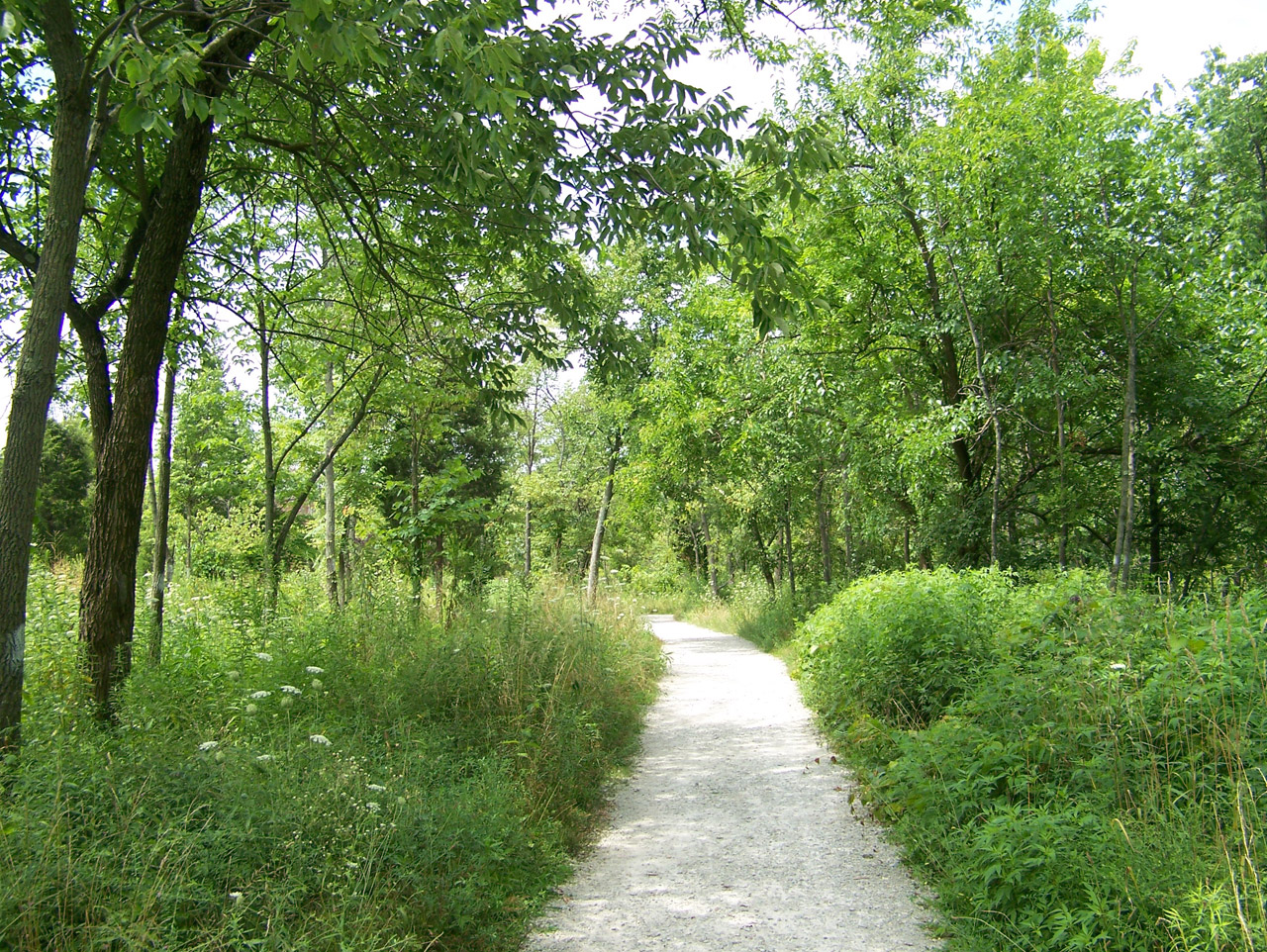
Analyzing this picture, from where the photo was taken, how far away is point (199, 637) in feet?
21.9

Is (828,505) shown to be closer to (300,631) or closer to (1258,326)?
(1258,326)

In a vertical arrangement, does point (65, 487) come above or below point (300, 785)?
above

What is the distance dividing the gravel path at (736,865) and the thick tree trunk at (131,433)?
3.64 metres

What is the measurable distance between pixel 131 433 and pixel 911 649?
6855 millimetres

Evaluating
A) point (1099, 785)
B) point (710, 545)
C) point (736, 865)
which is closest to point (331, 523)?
point (736, 865)

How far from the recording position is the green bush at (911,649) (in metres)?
7.04

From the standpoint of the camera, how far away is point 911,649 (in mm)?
7598

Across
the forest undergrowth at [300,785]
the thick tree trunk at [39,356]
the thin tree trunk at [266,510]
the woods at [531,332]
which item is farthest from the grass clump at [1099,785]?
the thin tree trunk at [266,510]

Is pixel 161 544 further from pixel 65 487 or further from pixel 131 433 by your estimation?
pixel 65 487

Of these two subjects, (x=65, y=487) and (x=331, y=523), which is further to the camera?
(x=65, y=487)

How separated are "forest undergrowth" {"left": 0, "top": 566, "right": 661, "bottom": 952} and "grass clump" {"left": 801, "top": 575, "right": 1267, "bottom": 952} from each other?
227 centimetres

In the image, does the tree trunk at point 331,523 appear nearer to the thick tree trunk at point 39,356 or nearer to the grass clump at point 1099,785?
the thick tree trunk at point 39,356

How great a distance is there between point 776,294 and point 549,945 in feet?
11.5

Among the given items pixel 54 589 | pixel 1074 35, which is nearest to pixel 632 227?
pixel 54 589
